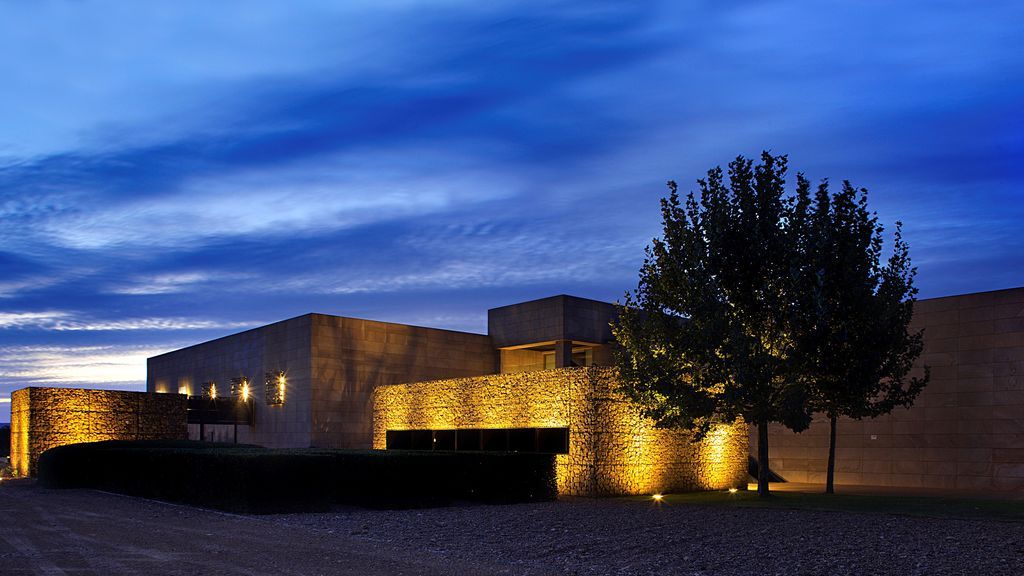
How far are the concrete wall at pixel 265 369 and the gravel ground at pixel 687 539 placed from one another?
1776 centimetres

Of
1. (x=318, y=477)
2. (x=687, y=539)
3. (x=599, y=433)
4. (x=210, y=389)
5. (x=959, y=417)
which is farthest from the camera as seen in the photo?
(x=210, y=389)

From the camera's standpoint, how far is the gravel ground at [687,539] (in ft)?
35.6

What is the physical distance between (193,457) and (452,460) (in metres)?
5.76

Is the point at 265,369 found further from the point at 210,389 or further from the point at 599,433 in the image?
the point at 599,433

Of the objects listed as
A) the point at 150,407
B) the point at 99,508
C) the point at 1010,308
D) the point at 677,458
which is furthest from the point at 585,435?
the point at 150,407

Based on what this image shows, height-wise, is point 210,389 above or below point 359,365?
below

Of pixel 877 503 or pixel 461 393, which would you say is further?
pixel 461 393

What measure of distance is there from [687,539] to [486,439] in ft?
40.7

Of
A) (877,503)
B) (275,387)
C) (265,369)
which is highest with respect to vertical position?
(265,369)

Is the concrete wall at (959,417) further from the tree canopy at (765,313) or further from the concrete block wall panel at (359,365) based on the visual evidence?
the concrete block wall panel at (359,365)

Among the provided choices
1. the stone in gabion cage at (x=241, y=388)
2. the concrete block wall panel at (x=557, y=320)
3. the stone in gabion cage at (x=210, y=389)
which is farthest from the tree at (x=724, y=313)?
the stone in gabion cage at (x=210, y=389)

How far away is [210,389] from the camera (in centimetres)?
4294

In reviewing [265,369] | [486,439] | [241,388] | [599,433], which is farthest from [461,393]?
[241,388]

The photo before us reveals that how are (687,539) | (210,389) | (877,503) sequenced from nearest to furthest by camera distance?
1. (687,539)
2. (877,503)
3. (210,389)
